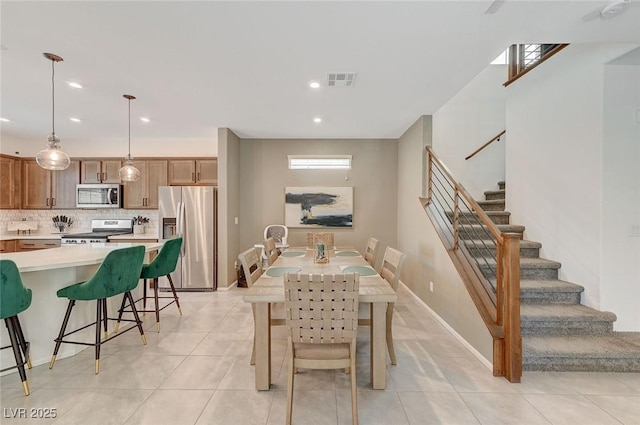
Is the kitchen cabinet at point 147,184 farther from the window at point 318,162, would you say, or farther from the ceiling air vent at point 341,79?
the ceiling air vent at point 341,79

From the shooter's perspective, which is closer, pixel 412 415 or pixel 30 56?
pixel 412 415

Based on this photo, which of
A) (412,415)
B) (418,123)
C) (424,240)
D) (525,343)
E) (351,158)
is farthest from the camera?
(351,158)

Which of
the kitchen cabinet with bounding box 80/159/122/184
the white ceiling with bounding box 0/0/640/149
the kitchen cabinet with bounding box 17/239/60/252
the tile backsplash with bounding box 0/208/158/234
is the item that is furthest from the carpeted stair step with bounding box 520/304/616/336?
the kitchen cabinet with bounding box 17/239/60/252

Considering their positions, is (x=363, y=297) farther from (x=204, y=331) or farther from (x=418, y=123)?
(x=418, y=123)

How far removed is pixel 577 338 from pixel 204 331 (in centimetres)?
378

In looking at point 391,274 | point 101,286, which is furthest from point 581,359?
point 101,286

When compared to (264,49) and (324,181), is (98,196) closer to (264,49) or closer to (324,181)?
(324,181)

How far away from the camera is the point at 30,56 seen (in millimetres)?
2518

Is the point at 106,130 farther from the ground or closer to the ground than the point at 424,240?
farther from the ground

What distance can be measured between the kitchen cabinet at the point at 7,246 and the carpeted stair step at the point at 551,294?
7730 mm

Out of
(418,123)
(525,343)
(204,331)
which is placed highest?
(418,123)

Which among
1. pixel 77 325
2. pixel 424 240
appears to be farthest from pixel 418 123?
pixel 77 325

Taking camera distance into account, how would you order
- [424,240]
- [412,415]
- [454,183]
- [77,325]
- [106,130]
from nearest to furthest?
[412,415] → [77,325] → [454,183] → [424,240] → [106,130]

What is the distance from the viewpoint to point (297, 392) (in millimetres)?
2098
